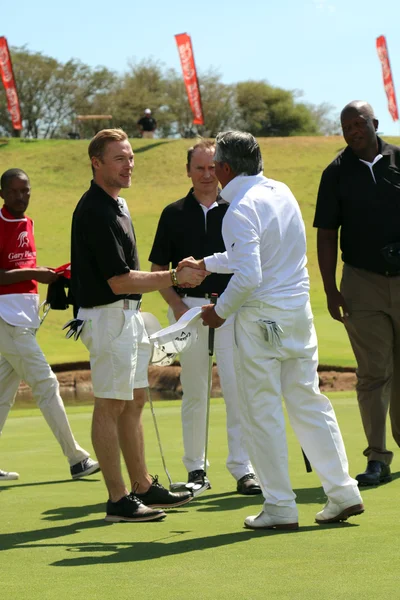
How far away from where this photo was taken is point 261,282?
498cm

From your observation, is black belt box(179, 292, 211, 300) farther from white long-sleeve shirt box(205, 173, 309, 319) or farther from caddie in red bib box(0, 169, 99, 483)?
white long-sleeve shirt box(205, 173, 309, 319)

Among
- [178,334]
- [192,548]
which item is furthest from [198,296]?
[192,548]

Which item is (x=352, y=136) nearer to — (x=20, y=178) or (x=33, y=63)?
(x=20, y=178)

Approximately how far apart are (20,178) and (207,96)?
220ft

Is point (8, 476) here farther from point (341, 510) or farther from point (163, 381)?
point (163, 381)

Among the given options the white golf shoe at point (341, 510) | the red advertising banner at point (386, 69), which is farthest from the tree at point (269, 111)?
the white golf shoe at point (341, 510)

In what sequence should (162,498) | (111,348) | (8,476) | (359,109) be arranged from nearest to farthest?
(111,348), (162,498), (359,109), (8,476)

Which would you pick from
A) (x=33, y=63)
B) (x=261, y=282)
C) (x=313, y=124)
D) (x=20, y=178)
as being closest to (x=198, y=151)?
(x=20, y=178)

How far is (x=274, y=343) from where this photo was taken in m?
4.99

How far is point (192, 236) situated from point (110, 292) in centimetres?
135

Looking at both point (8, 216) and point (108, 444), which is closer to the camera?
point (108, 444)

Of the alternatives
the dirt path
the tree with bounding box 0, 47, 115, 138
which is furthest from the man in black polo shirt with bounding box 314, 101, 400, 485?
the tree with bounding box 0, 47, 115, 138

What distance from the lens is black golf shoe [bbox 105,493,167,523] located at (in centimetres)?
541

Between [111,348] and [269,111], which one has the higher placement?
[269,111]
